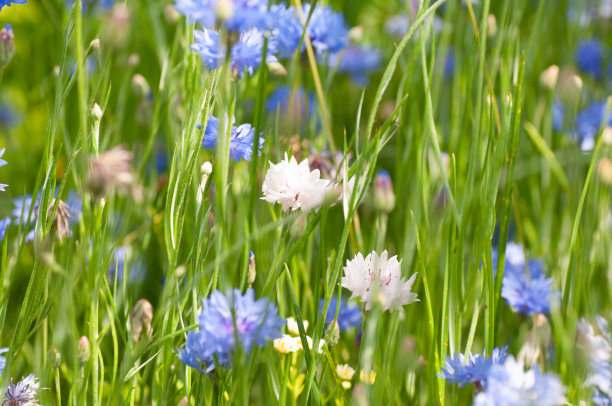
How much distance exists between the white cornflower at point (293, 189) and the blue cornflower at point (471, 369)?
202 millimetres

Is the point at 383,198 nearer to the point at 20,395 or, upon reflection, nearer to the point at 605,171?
the point at 605,171

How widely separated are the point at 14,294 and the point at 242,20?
0.79m

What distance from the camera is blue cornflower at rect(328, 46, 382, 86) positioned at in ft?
5.73

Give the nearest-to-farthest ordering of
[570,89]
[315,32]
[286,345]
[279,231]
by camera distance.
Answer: [286,345]
[279,231]
[570,89]
[315,32]

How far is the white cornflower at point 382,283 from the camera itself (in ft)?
2.24

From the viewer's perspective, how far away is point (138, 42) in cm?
162

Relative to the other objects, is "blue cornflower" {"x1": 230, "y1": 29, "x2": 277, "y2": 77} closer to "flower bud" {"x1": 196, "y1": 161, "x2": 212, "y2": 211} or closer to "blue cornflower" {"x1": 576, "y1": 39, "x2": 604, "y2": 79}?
"flower bud" {"x1": 196, "y1": 161, "x2": 212, "y2": 211}

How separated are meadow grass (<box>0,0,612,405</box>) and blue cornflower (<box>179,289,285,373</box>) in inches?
1.1

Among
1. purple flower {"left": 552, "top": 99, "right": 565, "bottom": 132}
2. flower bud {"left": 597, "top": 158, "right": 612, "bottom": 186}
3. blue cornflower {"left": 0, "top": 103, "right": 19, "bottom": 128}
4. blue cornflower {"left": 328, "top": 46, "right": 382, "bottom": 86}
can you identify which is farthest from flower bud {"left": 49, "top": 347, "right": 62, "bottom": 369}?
purple flower {"left": 552, "top": 99, "right": 565, "bottom": 132}

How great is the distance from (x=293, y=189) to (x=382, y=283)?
13 centimetres

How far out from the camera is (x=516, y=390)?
0.53m

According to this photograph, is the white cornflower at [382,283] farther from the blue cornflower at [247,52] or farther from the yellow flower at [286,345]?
the blue cornflower at [247,52]

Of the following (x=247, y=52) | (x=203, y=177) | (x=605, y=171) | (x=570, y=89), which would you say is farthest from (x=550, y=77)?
(x=203, y=177)

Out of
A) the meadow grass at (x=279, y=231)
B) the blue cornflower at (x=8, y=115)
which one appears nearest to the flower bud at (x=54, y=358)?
the meadow grass at (x=279, y=231)
